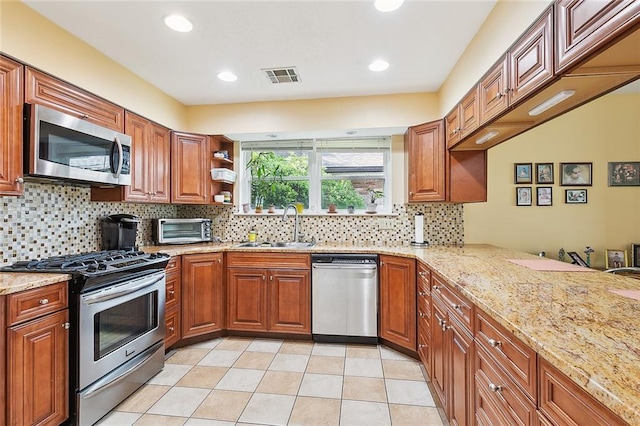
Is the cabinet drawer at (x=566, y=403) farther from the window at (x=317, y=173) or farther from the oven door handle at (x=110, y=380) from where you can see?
the window at (x=317, y=173)

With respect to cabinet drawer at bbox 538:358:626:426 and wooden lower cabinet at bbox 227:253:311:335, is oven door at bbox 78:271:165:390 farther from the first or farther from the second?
cabinet drawer at bbox 538:358:626:426

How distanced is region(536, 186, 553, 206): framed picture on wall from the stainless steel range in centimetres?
374

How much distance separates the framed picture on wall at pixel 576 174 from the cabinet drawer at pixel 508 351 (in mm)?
2803

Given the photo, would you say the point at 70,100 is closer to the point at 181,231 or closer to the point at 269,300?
the point at 181,231

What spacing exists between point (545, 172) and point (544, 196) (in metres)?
0.25

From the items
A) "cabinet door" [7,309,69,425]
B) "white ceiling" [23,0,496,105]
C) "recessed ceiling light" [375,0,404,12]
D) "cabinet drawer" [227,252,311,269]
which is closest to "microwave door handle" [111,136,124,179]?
"white ceiling" [23,0,496,105]

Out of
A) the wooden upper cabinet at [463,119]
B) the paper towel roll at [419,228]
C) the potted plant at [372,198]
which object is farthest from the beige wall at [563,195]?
the potted plant at [372,198]

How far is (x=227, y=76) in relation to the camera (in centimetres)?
292

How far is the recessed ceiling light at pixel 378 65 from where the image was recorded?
265 cm

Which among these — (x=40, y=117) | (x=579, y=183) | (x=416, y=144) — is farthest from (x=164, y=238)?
(x=579, y=183)

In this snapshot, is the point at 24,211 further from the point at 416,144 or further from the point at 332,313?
the point at 416,144

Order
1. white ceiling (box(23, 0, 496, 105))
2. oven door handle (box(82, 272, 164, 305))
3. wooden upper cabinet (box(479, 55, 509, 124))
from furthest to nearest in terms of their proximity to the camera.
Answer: white ceiling (box(23, 0, 496, 105)) → oven door handle (box(82, 272, 164, 305)) → wooden upper cabinet (box(479, 55, 509, 124))

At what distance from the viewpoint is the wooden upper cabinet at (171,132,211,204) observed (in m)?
3.29

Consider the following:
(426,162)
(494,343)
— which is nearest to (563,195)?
(426,162)
